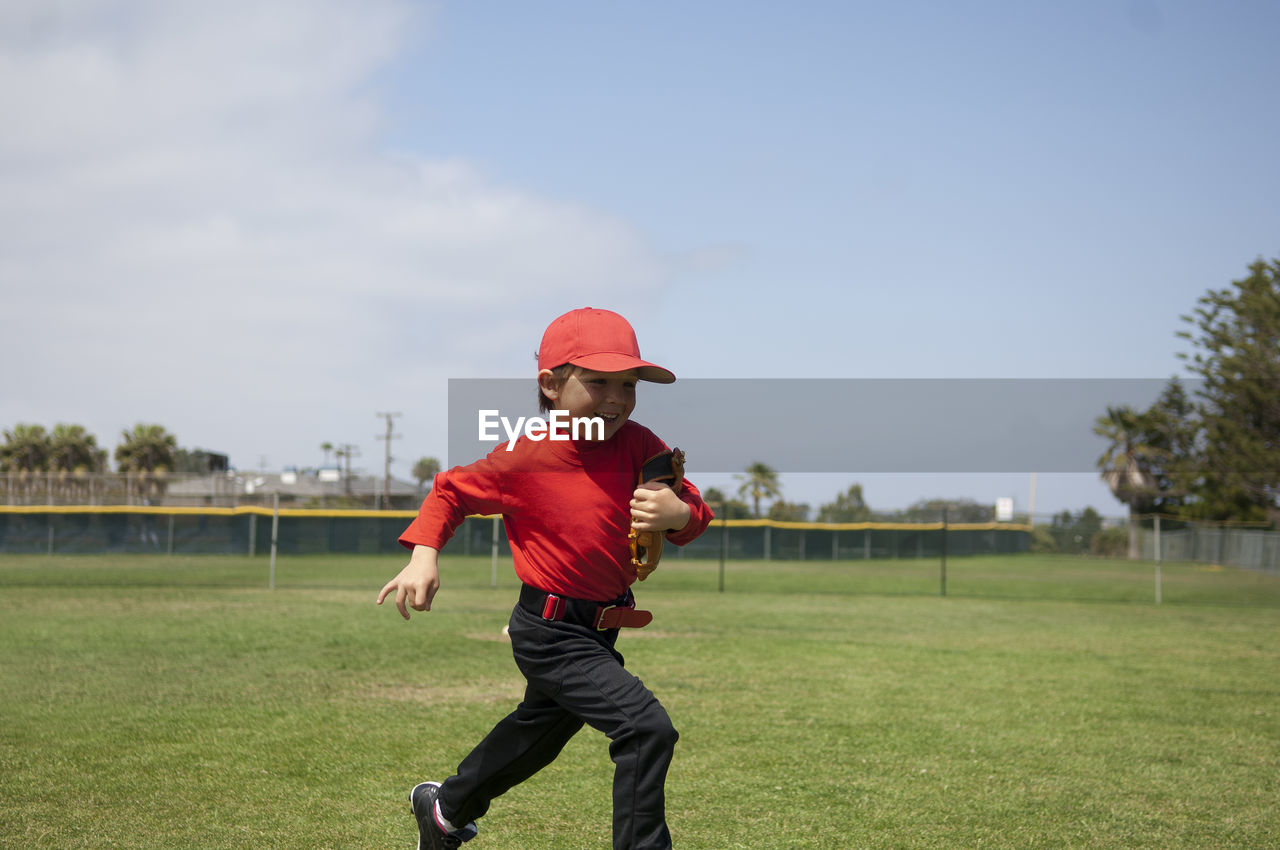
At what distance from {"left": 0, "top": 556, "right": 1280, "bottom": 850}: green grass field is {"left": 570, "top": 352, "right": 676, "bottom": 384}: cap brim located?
2.16 meters

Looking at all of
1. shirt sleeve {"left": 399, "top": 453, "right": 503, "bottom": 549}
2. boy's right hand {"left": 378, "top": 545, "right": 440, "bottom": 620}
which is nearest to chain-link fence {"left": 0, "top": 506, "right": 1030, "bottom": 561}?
shirt sleeve {"left": 399, "top": 453, "right": 503, "bottom": 549}

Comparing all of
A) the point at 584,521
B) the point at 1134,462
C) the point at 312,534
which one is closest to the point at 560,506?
the point at 584,521

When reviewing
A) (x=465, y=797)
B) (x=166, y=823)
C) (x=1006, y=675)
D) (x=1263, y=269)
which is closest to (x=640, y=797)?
(x=465, y=797)

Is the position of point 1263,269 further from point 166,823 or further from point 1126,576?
point 166,823

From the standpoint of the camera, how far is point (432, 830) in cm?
355

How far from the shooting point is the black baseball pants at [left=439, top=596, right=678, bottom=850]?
9.37 feet

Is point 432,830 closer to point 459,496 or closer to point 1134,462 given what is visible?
point 459,496

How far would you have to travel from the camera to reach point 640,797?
2.85 m

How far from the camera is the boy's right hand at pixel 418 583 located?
2.83 meters

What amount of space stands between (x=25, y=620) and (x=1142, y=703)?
12.2m

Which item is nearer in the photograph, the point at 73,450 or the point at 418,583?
the point at 418,583

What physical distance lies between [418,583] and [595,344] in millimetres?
854

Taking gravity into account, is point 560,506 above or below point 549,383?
below

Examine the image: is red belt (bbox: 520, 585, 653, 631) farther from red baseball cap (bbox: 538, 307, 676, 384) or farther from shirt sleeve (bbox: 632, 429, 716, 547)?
red baseball cap (bbox: 538, 307, 676, 384)
